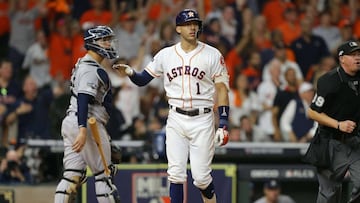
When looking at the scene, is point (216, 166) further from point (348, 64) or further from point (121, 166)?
point (348, 64)

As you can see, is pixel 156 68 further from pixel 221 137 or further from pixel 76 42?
pixel 76 42

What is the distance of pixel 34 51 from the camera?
50.8ft

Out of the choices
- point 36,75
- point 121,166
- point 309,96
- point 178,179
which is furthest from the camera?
point 36,75

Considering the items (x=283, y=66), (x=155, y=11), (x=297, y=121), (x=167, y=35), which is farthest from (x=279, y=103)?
(x=155, y=11)

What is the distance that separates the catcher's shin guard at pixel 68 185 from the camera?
9.84 m

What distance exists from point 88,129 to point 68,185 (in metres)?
0.56

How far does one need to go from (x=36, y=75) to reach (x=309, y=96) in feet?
13.1

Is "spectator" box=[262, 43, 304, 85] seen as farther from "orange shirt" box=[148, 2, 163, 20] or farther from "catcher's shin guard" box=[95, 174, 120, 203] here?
"catcher's shin guard" box=[95, 174, 120, 203]

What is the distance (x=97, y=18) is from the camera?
15.9m

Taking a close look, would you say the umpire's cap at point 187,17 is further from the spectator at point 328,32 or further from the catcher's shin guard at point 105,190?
the spectator at point 328,32

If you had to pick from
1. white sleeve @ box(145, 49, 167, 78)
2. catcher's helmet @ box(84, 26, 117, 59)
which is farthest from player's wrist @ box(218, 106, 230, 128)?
catcher's helmet @ box(84, 26, 117, 59)

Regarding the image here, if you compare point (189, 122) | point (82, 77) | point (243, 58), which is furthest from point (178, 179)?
point (243, 58)

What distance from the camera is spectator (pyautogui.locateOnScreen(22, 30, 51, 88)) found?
15266 millimetres

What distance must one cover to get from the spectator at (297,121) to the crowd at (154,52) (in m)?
0.01
